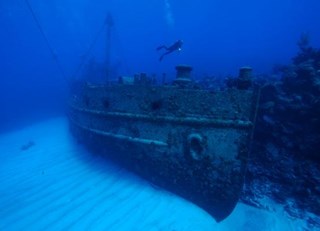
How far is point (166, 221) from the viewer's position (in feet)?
15.1

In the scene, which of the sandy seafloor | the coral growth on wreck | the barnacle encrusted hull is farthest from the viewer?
the coral growth on wreck

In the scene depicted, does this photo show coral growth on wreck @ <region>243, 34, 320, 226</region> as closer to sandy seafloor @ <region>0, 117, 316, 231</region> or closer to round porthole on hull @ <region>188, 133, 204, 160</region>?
sandy seafloor @ <region>0, 117, 316, 231</region>

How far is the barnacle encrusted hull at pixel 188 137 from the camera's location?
14.7 feet

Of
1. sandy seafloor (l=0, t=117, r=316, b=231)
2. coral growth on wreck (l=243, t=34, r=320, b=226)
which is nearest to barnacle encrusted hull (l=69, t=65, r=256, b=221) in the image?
sandy seafloor (l=0, t=117, r=316, b=231)

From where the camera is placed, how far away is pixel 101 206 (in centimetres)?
511

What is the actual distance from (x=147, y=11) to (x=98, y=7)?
40.8m

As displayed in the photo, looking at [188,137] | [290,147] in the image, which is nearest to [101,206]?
[188,137]

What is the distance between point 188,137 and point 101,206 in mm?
2178

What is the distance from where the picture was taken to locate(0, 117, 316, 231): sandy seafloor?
462 cm

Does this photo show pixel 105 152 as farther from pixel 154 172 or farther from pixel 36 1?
pixel 36 1

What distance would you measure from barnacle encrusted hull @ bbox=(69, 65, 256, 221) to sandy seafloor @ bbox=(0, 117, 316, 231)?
0.31 meters

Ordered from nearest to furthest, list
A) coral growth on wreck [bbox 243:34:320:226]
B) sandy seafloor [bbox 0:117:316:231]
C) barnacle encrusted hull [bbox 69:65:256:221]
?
barnacle encrusted hull [bbox 69:65:256:221] → sandy seafloor [bbox 0:117:316:231] → coral growth on wreck [bbox 243:34:320:226]

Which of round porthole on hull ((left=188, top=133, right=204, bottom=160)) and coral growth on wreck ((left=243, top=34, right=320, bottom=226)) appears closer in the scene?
round porthole on hull ((left=188, top=133, right=204, bottom=160))

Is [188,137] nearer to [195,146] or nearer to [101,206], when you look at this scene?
[195,146]
